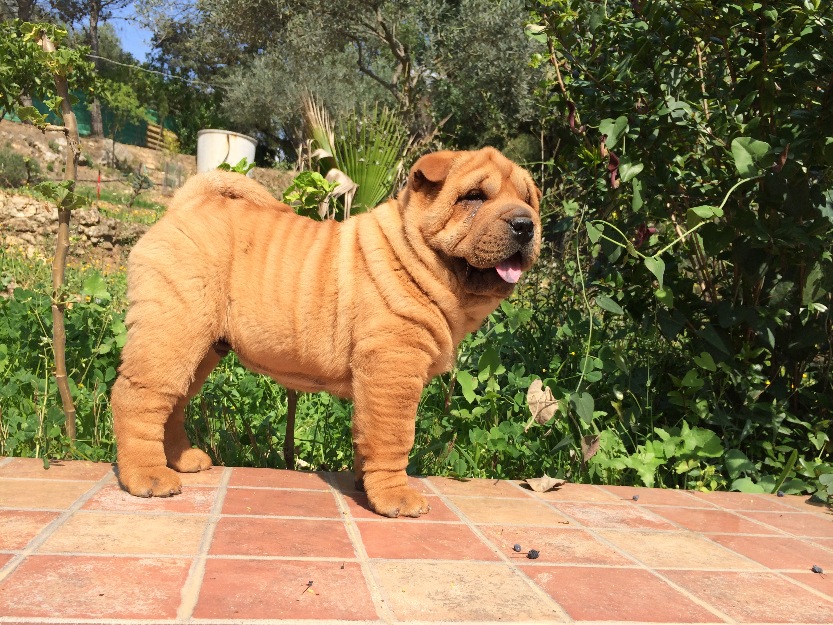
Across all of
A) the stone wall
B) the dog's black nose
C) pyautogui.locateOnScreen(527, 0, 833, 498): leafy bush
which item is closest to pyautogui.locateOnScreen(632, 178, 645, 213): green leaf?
pyautogui.locateOnScreen(527, 0, 833, 498): leafy bush

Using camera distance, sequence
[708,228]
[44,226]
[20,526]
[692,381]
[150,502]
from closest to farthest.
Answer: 1. [20,526]
2. [150,502]
3. [708,228]
4. [692,381]
5. [44,226]

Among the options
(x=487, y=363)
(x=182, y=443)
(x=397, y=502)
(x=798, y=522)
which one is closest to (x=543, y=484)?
(x=487, y=363)

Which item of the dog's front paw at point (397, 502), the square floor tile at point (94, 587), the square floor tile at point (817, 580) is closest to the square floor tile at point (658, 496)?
the square floor tile at point (817, 580)

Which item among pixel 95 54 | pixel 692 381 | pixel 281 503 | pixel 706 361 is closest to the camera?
pixel 281 503

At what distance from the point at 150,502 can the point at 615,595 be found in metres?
1.66

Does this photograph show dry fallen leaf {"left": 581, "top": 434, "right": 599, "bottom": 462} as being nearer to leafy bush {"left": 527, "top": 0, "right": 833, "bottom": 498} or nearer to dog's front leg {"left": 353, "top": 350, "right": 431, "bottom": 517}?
leafy bush {"left": 527, "top": 0, "right": 833, "bottom": 498}

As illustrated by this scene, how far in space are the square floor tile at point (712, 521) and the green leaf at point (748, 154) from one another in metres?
1.46

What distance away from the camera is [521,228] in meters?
2.57

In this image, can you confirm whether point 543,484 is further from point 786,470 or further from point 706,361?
point 786,470

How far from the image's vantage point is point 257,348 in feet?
9.30

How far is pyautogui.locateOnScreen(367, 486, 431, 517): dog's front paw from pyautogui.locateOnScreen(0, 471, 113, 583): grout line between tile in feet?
3.42

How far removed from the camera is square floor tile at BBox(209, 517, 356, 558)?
2.14m

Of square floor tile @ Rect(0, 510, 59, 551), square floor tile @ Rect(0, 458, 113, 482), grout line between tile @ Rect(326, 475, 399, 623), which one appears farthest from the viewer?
square floor tile @ Rect(0, 458, 113, 482)

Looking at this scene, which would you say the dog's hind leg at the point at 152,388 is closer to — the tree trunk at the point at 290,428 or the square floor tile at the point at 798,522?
the tree trunk at the point at 290,428
